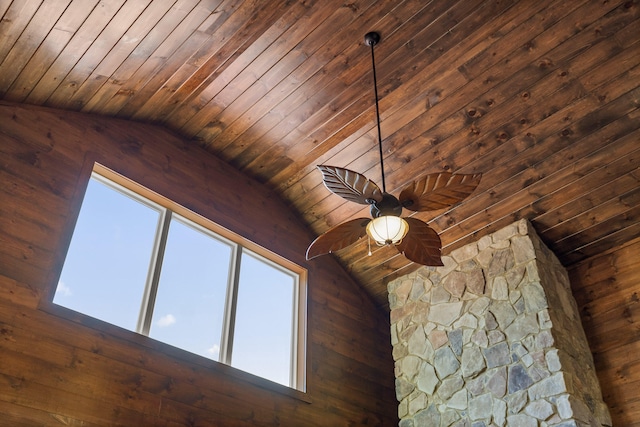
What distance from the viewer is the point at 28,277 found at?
4.00 m

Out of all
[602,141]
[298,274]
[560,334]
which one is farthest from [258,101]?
[560,334]

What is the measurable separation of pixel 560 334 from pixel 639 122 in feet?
6.05

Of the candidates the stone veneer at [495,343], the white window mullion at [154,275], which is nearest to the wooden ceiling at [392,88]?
the stone veneer at [495,343]

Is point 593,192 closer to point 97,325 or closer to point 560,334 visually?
point 560,334

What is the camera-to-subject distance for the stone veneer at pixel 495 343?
481 cm

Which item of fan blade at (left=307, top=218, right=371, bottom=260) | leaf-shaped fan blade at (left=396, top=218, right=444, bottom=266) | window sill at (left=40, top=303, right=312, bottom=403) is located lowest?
window sill at (left=40, top=303, right=312, bottom=403)

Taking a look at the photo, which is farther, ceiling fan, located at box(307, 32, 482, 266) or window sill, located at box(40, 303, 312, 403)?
window sill, located at box(40, 303, 312, 403)

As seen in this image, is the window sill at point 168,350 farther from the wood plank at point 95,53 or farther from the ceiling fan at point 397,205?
the wood plank at point 95,53

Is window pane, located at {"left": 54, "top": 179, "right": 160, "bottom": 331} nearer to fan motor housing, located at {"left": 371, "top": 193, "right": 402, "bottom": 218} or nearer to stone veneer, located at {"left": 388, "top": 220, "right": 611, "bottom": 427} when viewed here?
fan motor housing, located at {"left": 371, "top": 193, "right": 402, "bottom": 218}

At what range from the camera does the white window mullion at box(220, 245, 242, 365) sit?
4992 mm

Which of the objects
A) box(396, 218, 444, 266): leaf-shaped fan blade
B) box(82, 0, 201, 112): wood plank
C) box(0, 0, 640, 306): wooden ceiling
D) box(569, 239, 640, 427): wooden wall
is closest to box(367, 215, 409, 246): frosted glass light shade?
box(396, 218, 444, 266): leaf-shaped fan blade

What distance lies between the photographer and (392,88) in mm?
5055

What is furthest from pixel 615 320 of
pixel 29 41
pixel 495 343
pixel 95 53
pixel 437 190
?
pixel 29 41

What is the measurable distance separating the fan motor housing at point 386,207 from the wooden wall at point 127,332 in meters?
2.01
